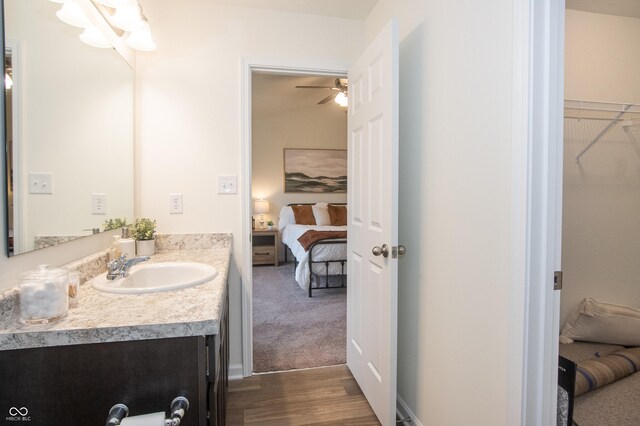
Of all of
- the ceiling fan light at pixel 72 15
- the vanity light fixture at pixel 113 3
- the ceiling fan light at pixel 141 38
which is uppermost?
the vanity light fixture at pixel 113 3

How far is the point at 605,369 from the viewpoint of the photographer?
183 cm

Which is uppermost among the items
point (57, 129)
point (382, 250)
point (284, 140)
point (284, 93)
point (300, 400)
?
point (284, 93)

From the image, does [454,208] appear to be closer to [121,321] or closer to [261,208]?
[121,321]

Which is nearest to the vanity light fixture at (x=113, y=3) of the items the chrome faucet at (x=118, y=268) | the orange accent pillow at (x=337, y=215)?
the chrome faucet at (x=118, y=268)

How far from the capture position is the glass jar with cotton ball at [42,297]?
866 millimetres

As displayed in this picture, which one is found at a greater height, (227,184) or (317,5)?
(317,5)

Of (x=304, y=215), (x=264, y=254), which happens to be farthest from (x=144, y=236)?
(x=304, y=215)

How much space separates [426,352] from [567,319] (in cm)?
130

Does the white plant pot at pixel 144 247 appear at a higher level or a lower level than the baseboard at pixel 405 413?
higher

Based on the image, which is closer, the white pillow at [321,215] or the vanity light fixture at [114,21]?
the vanity light fixture at [114,21]

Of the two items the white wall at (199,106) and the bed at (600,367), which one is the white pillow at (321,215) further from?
the bed at (600,367)

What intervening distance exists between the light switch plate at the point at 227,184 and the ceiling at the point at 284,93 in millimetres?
2460

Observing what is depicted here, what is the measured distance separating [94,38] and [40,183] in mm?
794

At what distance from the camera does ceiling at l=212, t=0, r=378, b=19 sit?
7.00 feet
